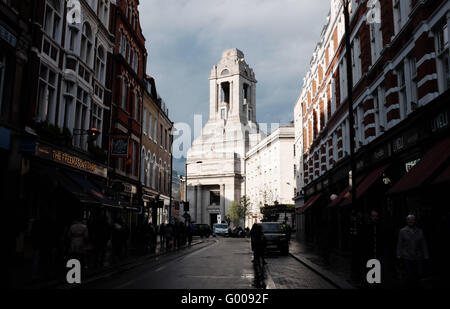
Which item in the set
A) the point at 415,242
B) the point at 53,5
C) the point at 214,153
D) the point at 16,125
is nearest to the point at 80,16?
the point at 53,5

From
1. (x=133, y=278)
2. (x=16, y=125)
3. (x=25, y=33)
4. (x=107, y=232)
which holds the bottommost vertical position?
Answer: (x=133, y=278)

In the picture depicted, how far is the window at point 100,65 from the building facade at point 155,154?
9223mm

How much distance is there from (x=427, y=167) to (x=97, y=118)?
17443mm

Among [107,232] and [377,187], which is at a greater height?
[377,187]

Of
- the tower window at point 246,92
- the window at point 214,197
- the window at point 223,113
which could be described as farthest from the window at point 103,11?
the tower window at point 246,92

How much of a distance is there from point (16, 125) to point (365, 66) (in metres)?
15.9

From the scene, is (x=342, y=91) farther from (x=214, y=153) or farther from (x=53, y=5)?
(x=214, y=153)

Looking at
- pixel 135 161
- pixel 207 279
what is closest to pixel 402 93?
pixel 207 279

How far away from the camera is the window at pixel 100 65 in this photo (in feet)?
77.3

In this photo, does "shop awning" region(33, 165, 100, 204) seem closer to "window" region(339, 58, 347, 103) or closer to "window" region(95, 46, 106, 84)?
"window" region(95, 46, 106, 84)

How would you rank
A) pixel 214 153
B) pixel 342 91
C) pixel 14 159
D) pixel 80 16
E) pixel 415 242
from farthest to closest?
pixel 214 153
pixel 342 91
pixel 80 16
pixel 14 159
pixel 415 242

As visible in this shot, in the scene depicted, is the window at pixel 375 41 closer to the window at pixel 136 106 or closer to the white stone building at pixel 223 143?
the window at pixel 136 106

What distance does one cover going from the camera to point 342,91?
26000mm

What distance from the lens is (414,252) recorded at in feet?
29.8
